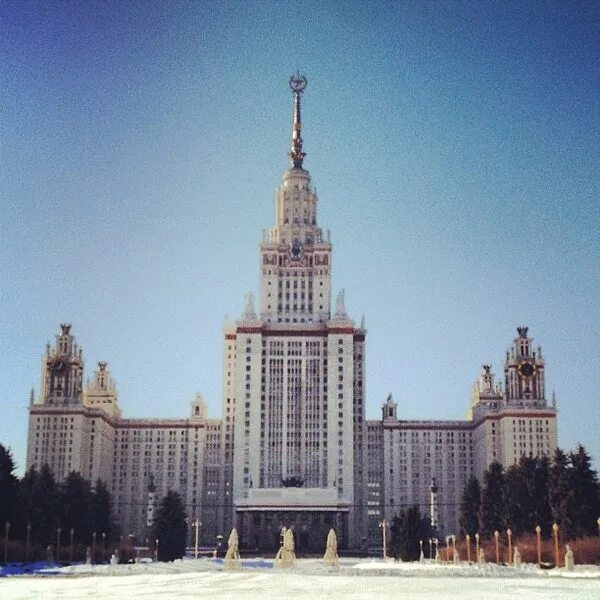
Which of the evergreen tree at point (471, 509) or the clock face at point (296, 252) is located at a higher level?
the clock face at point (296, 252)

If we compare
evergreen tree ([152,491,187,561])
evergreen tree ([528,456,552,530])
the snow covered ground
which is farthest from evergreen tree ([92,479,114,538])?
the snow covered ground

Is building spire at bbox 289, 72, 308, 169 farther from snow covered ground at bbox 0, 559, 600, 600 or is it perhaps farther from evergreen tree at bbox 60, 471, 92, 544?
snow covered ground at bbox 0, 559, 600, 600

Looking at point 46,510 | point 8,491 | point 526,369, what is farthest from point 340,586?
point 526,369

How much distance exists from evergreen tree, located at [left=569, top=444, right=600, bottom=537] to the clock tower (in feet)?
247

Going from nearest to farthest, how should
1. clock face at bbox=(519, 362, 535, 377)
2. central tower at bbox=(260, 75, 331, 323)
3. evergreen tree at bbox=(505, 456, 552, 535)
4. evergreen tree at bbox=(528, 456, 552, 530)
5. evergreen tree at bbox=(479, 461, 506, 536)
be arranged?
evergreen tree at bbox=(528, 456, 552, 530) < evergreen tree at bbox=(505, 456, 552, 535) < evergreen tree at bbox=(479, 461, 506, 536) < clock face at bbox=(519, 362, 535, 377) < central tower at bbox=(260, 75, 331, 323)

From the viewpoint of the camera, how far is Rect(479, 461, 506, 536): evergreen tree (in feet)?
386

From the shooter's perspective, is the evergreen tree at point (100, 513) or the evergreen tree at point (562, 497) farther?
the evergreen tree at point (100, 513)

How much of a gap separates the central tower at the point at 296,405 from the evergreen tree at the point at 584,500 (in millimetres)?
72168

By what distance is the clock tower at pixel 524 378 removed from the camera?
6900 inches

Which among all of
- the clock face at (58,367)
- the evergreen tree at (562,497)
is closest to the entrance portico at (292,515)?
the clock face at (58,367)

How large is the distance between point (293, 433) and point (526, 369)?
38.6 m

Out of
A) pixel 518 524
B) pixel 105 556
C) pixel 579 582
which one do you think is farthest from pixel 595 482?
pixel 105 556

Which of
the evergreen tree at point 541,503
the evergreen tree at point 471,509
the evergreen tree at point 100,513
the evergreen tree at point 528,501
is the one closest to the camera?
the evergreen tree at point 541,503

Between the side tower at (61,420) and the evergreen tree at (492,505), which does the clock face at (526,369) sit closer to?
the evergreen tree at (492,505)
